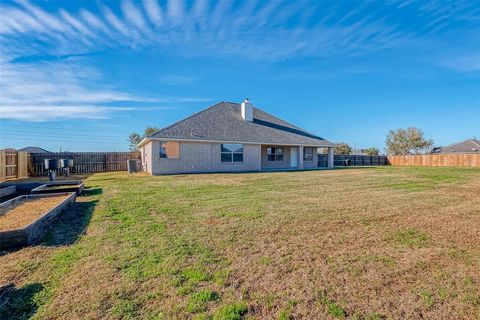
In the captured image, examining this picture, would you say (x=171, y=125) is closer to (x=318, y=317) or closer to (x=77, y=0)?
(x=77, y=0)

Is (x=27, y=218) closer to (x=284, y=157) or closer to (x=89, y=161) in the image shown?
(x=89, y=161)

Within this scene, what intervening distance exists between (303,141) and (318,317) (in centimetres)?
2224

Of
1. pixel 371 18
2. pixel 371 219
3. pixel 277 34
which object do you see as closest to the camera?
pixel 371 219

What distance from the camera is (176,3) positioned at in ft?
32.3

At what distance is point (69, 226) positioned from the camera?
502 centimetres

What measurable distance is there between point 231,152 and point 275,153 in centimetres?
546

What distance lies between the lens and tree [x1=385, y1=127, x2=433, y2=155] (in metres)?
48.5

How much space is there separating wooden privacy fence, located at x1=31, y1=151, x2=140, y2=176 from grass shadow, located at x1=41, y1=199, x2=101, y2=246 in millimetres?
15310

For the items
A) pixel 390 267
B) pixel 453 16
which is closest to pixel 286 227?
pixel 390 267

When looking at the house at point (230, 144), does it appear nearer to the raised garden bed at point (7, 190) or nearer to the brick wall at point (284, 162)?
the brick wall at point (284, 162)

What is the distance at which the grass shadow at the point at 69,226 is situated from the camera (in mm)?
4223

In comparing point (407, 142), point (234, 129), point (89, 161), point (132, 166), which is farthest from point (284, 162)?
point (407, 142)

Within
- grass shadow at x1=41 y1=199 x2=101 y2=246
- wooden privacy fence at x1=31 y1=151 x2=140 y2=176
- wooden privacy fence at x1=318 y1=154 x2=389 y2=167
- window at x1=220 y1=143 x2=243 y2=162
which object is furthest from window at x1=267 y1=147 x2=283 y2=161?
grass shadow at x1=41 y1=199 x2=101 y2=246

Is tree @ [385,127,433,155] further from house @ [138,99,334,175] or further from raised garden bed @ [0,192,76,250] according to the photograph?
raised garden bed @ [0,192,76,250]
